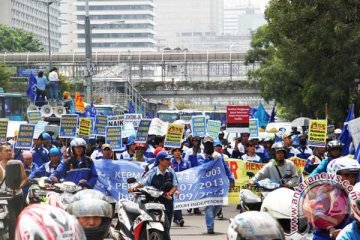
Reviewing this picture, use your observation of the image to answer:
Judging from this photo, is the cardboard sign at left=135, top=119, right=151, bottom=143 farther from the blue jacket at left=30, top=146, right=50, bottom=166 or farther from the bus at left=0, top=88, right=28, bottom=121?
the bus at left=0, top=88, right=28, bottom=121

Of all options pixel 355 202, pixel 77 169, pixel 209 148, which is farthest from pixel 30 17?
pixel 355 202

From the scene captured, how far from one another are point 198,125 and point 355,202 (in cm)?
1978

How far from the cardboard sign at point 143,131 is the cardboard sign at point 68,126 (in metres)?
1.58

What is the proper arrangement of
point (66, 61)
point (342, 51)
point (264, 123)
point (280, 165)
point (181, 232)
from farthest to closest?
point (66, 61) → point (264, 123) → point (342, 51) → point (181, 232) → point (280, 165)

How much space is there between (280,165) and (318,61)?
17386 mm

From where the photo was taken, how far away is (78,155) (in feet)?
48.7

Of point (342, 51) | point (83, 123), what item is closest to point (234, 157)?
point (83, 123)

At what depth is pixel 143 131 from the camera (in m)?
26.0

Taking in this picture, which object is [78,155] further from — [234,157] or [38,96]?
[38,96]

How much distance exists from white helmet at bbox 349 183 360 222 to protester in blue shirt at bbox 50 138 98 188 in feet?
25.3

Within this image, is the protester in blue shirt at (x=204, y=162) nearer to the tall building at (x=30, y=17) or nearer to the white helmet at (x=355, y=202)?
the white helmet at (x=355, y=202)

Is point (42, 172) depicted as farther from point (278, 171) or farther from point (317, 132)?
point (317, 132)

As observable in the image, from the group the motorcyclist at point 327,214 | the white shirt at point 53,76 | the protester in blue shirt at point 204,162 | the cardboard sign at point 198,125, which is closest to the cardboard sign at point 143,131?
the cardboard sign at point 198,125

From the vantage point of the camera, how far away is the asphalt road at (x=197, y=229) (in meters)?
17.1
